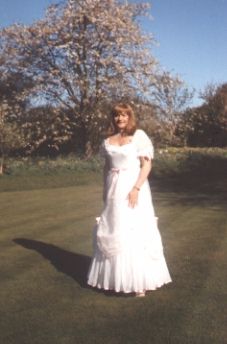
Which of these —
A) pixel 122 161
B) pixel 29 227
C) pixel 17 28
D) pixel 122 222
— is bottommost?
Result: pixel 29 227

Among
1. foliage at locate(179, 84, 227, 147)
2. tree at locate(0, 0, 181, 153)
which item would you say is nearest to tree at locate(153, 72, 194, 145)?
tree at locate(0, 0, 181, 153)

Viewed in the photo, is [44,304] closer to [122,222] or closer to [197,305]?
[122,222]

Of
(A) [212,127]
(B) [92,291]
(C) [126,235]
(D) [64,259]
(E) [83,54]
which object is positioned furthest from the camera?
(A) [212,127]

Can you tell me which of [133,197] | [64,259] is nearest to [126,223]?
[133,197]

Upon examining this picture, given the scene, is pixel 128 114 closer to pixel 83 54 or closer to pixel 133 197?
pixel 133 197

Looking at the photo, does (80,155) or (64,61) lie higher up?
(64,61)

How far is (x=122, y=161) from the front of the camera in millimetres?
6848

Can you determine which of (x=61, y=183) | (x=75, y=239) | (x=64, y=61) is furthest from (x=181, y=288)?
(x=64, y=61)

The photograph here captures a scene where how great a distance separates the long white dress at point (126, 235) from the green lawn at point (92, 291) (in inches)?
9.9

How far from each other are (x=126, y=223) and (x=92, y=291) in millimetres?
1157

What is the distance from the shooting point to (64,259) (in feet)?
29.5

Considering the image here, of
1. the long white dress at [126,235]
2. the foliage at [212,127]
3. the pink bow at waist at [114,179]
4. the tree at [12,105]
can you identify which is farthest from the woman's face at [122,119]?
the foliage at [212,127]

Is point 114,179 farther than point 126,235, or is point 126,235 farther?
point 114,179

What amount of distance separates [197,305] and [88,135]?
26.5 meters
